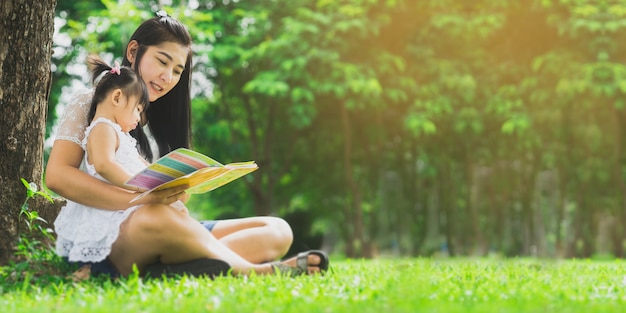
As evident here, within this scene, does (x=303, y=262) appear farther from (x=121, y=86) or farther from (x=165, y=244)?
(x=121, y=86)

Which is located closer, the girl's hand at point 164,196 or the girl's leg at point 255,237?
the girl's hand at point 164,196

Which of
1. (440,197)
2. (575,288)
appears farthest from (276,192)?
(575,288)

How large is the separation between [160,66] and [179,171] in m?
0.90

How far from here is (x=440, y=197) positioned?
16688mm

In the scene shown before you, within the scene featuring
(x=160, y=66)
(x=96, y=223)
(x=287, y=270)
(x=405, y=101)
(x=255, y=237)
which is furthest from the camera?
(x=405, y=101)

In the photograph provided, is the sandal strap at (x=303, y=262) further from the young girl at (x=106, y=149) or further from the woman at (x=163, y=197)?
the young girl at (x=106, y=149)

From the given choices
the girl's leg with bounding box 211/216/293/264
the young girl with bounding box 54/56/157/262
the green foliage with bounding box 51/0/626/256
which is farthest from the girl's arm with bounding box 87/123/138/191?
the green foliage with bounding box 51/0/626/256

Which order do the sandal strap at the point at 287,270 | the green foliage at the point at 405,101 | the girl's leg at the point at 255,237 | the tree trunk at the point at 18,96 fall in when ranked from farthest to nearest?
1. the green foliage at the point at 405,101
2. the tree trunk at the point at 18,96
3. the girl's leg at the point at 255,237
4. the sandal strap at the point at 287,270

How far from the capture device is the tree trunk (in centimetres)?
461

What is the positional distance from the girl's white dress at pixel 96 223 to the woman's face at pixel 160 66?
0.43 m

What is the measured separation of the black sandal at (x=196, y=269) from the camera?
3761 millimetres

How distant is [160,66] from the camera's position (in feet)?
13.4

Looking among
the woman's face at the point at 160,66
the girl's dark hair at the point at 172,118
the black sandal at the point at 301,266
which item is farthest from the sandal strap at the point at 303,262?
the woman's face at the point at 160,66

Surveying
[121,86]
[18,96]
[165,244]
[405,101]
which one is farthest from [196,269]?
[405,101]
